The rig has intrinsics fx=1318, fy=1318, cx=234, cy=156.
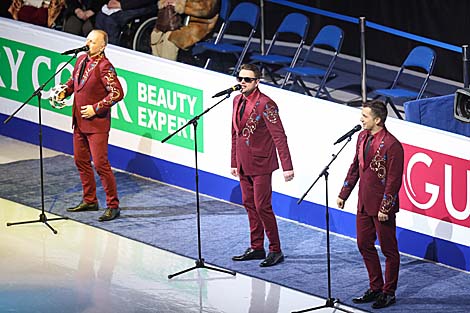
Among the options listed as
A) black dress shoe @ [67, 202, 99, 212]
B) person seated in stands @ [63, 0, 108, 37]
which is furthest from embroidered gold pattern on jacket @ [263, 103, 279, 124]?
person seated in stands @ [63, 0, 108, 37]

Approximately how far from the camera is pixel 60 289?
1062 cm

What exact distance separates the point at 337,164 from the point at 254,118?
48.9 inches

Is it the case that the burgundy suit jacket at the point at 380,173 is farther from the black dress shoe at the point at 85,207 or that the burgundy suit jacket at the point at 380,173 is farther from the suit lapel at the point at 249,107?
the black dress shoe at the point at 85,207

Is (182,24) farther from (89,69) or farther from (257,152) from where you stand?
(257,152)

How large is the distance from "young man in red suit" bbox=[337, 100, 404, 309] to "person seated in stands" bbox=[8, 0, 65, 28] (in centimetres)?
704

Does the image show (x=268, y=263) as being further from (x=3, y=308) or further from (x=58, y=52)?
(x=58, y=52)

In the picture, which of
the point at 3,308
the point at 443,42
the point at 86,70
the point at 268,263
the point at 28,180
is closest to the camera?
the point at 3,308

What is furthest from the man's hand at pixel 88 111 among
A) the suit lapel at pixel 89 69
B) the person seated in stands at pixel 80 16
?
the person seated in stands at pixel 80 16

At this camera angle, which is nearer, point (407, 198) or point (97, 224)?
point (407, 198)

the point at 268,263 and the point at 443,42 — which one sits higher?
the point at 443,42

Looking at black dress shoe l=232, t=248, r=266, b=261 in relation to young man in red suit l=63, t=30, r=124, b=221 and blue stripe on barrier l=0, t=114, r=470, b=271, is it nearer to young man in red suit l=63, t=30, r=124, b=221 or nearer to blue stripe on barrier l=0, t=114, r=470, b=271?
blue stripe on barrier l=0, t=114, r=470, b=271

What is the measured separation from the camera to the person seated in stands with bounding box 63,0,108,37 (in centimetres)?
1600

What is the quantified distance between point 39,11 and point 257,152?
623 centimetres

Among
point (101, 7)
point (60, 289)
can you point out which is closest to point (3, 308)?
point (60, 289)
